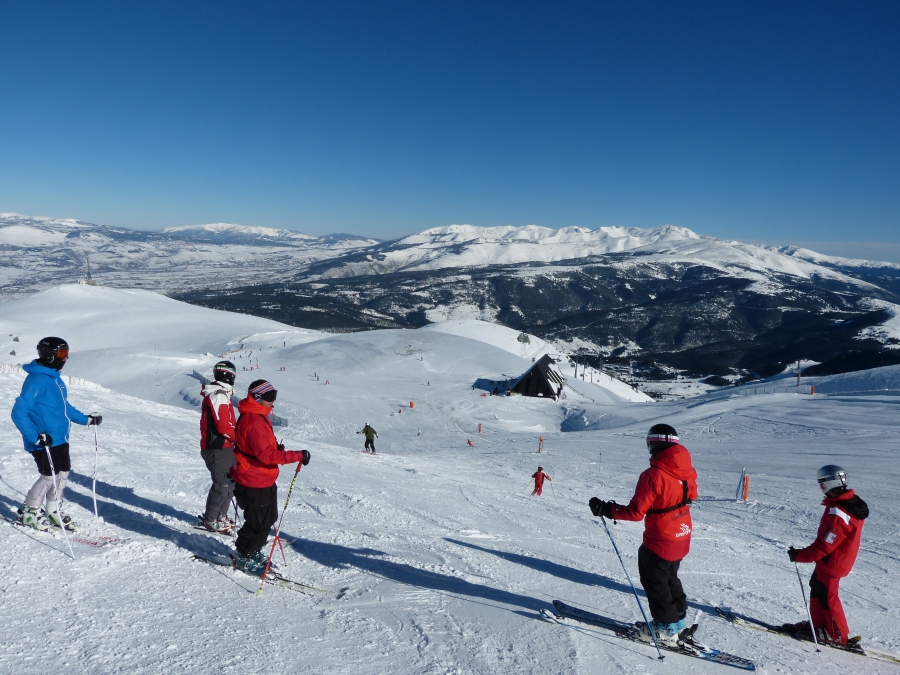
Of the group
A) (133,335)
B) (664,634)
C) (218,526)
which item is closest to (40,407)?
(218,526)

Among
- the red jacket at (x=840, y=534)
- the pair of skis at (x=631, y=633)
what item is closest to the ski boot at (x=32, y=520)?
the pair of skis at (x=631, y=633)

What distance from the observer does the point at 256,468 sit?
15.2 feet

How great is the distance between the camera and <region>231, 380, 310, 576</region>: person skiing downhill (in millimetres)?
4566

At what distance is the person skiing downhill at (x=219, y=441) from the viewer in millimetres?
5617

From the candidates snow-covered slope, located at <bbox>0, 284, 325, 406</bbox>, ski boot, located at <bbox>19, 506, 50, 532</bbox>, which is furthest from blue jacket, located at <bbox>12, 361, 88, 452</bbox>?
snow-covered slope, located at <bbox>0, 284, 325, 406</bbox>

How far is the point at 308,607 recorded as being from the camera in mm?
4277

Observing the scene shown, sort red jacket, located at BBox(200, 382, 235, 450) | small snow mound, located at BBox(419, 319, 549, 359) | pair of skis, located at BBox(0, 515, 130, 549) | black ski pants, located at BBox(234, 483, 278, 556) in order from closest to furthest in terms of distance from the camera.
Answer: black ski pants, located at BBox(234, 483, 278, 556) < pair of skis, located at BBox(0, 515, 130, 549) < red jacket, located at BBox(200, 382, 235, 450) < small snow mound, located at BBox(419, 319, 549, 359)

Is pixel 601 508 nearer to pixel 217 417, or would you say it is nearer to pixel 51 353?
pixel 217 417

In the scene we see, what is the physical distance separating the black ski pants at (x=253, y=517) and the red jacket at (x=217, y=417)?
1.07 m

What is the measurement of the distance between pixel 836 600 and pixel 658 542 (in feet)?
6.59

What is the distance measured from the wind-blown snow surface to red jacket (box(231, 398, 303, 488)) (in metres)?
0.95

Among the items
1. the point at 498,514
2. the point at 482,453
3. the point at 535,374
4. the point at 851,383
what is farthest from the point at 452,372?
the point at 498,514

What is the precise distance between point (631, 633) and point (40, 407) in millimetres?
5798

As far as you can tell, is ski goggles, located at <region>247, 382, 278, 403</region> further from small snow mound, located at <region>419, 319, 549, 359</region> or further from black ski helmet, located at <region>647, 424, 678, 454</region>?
small snow mound, located at <region>419, 319, 549, 359</region>
